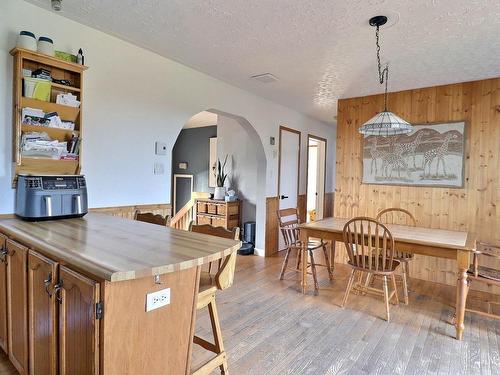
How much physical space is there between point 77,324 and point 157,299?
31 cm

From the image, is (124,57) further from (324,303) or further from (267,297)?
(324,303)

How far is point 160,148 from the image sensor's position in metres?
3.09

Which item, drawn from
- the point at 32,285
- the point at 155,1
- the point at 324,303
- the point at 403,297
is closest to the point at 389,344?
the point at 324,303

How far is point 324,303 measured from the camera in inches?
116

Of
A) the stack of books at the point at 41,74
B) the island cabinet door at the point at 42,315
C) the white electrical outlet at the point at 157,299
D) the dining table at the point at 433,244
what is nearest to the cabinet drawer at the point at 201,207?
the dining table at the point at 433,244

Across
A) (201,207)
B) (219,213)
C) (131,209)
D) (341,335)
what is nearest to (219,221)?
(219,213)

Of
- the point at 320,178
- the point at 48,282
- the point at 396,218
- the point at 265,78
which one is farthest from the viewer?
the point at 320,178

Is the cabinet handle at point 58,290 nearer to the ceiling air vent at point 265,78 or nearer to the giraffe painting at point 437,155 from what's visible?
the ceiling air vent at point 265,78

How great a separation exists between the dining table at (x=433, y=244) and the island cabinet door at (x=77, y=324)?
233cm

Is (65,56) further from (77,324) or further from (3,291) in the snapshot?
(77,324)

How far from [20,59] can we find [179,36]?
3.82 ft

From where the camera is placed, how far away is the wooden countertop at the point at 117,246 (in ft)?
3.62

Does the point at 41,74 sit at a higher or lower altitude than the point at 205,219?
higher

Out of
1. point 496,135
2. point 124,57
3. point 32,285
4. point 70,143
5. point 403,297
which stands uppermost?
point 124,57
